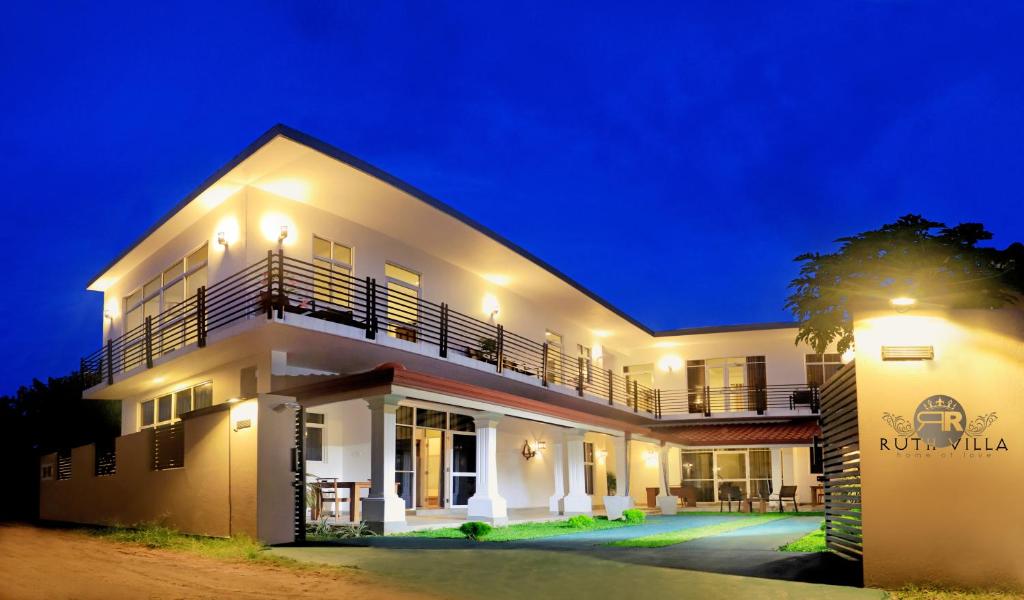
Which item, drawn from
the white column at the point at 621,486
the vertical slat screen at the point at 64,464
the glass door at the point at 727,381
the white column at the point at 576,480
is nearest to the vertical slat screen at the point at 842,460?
the white column at the point at 621,486

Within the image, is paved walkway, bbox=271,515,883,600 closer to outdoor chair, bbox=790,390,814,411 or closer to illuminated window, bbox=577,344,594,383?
illuminated window, bbox=577,344,594,383

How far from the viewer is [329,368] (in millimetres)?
16672

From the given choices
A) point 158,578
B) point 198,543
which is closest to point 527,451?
point 198,543

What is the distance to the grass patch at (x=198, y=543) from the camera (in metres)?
10.6

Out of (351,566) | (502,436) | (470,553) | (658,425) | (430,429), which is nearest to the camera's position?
(351,566)

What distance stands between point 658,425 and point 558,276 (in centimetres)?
1078

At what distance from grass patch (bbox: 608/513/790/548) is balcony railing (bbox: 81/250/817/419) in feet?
18.4

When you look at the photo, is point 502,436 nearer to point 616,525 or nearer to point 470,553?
point 616,525

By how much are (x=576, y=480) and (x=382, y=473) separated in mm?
8033

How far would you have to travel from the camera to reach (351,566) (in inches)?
384

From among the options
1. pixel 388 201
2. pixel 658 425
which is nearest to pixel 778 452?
pixel 658 425

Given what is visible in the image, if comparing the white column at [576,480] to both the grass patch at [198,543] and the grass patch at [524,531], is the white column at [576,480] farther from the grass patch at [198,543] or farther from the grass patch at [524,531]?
the grass patch at [198,543]

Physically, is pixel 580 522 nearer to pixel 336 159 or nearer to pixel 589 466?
pixel 336 159

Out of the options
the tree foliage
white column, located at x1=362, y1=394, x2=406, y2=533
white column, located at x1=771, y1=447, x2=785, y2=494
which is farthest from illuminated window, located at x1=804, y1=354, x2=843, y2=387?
the tree foliage
